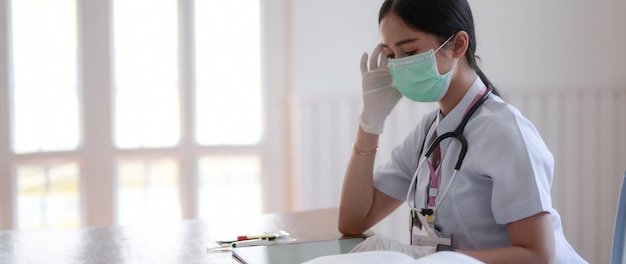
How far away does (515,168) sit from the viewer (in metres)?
1.41

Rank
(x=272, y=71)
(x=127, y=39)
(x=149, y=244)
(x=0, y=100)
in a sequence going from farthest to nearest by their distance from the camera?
(x=272, y=71)
(x=127, y=39)
(x=0, y=100)
(x=149, y=244)

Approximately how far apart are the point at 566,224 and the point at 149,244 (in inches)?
86.2

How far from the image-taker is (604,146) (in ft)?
10.6

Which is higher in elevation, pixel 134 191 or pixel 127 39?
pixel 127 39

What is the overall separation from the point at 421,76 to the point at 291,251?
45 cm

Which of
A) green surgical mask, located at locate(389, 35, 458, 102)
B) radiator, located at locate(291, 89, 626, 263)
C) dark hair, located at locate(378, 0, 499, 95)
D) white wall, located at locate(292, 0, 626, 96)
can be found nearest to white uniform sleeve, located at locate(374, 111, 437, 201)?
green surgical mask, located at locate(389, 35, 458, 102)

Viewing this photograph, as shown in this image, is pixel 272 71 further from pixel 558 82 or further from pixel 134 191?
pixel 558 82

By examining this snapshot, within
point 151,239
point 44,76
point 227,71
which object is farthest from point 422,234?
point 44,76

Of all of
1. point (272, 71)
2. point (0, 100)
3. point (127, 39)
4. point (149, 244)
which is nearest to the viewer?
point (149, 244)

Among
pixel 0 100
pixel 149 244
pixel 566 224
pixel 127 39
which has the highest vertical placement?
pixel 127 39

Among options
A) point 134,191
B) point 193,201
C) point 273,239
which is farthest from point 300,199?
point 273,239

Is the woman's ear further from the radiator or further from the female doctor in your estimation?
the radiator

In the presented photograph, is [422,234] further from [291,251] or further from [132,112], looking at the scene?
[132,112]

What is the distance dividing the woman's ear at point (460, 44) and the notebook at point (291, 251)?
1.48 ft
